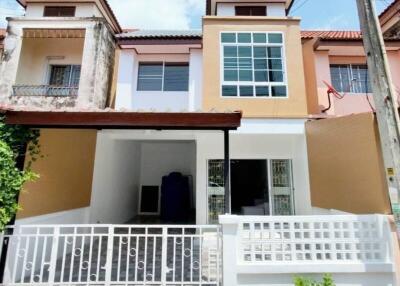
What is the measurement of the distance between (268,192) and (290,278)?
520 centimetres

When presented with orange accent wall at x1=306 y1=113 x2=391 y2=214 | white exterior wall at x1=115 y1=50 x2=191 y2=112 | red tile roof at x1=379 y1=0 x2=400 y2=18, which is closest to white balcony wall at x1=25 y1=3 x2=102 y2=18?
white exterior wall at x1=115 y1=50 x2=191 y2=112

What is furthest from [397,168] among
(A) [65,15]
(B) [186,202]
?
(A) [65,15]

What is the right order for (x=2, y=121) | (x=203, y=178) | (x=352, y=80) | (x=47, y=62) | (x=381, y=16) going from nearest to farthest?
(x=2, y=121)
(x=203, y=178)
(x=352, y=80)
(x=47, y=62)
(x=381, y=16)

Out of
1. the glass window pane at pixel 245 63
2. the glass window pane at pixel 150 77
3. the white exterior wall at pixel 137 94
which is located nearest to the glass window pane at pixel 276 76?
the glass window pane at pixel 245 63

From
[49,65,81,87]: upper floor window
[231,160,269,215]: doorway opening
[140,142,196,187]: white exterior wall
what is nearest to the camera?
[231,160,269,215]: doorway opening

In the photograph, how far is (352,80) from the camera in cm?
1112

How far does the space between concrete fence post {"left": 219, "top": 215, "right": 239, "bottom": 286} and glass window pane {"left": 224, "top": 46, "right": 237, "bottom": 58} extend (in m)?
6.82

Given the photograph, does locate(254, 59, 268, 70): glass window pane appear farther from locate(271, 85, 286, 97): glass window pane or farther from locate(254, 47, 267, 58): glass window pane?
locate(271, 85, 286, 97): glass window pane

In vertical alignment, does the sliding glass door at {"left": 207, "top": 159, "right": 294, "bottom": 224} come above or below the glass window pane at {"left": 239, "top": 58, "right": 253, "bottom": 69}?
below

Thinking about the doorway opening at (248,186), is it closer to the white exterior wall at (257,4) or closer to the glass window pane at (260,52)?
the glass window pane at (260,52)

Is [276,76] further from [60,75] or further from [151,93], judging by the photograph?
[60,75]

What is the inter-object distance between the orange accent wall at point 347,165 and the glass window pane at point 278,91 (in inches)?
57.0

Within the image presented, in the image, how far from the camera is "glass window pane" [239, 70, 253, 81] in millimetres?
9500

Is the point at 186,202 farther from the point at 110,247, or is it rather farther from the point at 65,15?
the point at 65,15
